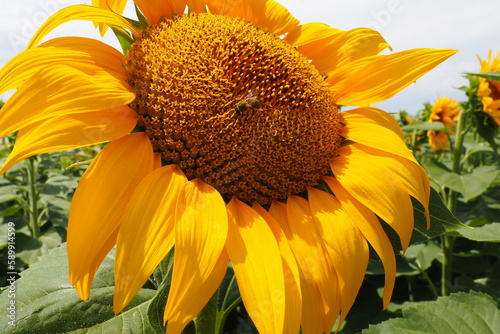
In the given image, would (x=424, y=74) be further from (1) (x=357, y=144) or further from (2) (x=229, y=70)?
(2) (x=229, y=70)

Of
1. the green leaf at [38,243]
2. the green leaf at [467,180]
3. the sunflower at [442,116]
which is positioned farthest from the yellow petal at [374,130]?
the sunflower at [442,116]

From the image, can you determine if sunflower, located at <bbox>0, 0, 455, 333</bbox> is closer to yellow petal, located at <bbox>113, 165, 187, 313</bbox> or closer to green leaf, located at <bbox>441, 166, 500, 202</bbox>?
yellow petal, located at <bbox>113, 165, 187, 313</bbox>

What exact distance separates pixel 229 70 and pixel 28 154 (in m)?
0.62

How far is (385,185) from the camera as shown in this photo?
4.34ft

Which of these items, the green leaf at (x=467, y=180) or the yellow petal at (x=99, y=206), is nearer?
the yellow petal at (x=99, y=206)

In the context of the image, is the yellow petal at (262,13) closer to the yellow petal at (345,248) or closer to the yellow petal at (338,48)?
the yellow petal at (338,48)

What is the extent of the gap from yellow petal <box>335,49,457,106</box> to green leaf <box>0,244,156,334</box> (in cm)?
104

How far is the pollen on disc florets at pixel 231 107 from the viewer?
4.08 ft

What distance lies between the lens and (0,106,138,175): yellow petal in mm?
1022

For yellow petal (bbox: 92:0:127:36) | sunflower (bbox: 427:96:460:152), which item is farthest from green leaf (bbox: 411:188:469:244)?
sunflower (bbox: 427:96:460:152)

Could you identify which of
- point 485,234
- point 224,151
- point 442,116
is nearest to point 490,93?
point 442,116

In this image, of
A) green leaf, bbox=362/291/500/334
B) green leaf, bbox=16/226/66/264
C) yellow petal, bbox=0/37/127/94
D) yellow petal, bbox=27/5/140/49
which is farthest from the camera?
green leaf, bbox=16/226/66/264

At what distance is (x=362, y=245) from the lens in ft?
4.09

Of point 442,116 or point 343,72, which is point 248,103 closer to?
point 343,72
